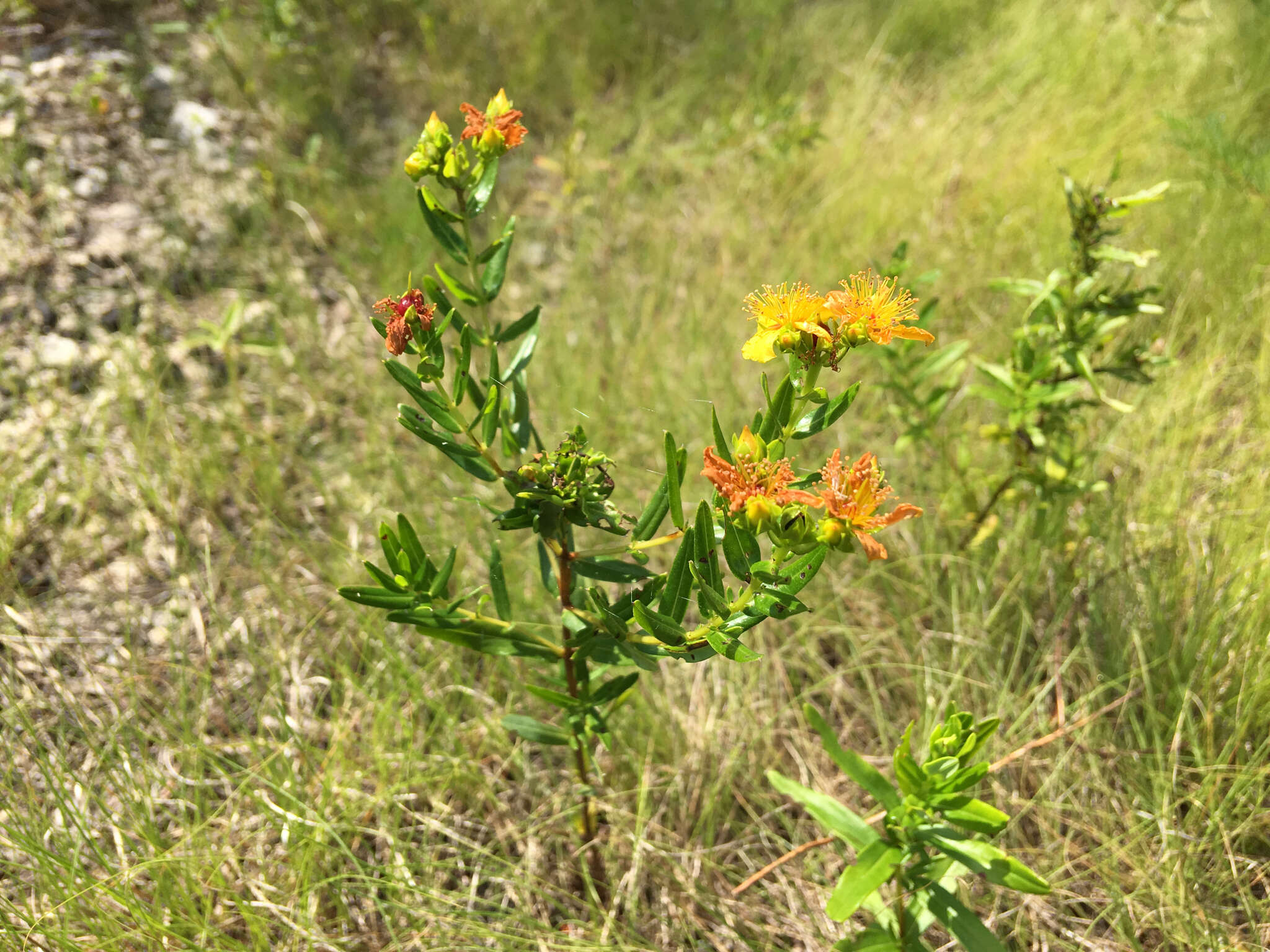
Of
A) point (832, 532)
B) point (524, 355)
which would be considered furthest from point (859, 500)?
point (524, 355)

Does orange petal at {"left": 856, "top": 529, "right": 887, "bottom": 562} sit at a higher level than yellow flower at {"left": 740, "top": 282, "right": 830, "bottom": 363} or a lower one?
lower

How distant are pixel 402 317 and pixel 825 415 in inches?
23.0

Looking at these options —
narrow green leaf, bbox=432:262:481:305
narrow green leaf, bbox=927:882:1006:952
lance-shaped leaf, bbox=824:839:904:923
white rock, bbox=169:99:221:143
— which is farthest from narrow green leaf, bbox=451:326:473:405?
white rock, bbox=169:99:221:143

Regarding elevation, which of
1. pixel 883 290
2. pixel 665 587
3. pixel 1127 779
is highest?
pixel 883 290

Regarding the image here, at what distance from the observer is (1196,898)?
5.23 ft

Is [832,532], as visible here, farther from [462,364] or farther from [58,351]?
[58,351]

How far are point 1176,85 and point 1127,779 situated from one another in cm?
320

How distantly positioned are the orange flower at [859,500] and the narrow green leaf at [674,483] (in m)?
0.19

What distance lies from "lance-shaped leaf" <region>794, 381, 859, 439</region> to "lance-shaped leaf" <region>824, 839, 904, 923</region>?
651 millimetres

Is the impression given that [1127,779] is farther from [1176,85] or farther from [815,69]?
[815,69]

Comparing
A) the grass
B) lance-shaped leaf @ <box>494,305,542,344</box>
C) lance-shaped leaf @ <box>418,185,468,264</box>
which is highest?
lance-shaped leaf @ <box>418,185,468,264</box>

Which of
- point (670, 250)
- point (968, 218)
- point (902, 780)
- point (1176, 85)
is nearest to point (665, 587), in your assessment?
point (902, 780)

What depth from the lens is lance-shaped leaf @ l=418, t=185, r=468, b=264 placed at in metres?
1.20

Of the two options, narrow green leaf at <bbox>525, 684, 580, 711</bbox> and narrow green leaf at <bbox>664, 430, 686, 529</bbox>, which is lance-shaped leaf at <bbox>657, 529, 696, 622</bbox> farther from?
narrow green leaf at <bbox>525, 684, 580, 711</bbox>
